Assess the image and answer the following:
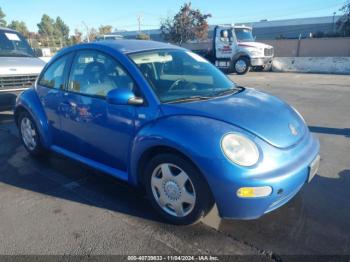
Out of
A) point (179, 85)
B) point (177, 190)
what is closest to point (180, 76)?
point (179, 85)

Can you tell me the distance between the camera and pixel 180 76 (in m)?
3.64

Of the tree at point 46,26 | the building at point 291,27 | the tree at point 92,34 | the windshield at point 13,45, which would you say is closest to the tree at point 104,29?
the tree at point 92,34

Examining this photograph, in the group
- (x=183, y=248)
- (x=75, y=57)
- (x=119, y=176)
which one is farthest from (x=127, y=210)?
(x=75, y=57)

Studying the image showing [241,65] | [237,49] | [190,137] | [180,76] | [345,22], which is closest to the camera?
[190,137]

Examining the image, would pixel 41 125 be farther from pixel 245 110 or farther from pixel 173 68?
pixel 245 110

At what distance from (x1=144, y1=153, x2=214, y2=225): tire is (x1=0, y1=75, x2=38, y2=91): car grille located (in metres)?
5.26

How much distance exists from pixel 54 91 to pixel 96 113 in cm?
102

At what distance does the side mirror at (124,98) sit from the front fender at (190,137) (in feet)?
0.90

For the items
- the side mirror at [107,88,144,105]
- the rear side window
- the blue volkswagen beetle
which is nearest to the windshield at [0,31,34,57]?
the rear side window

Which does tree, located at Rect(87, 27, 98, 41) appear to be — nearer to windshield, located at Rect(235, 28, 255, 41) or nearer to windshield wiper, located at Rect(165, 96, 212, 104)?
windshield, located at Rect(235, 28, 255, 41)

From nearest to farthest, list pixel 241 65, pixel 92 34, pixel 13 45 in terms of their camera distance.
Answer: pixel 13 45 < pixel 241 65 < pixel 92 34

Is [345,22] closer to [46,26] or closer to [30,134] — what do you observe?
[30,134]

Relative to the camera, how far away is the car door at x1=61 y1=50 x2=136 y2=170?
10.9 ft

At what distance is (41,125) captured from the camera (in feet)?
14.5
